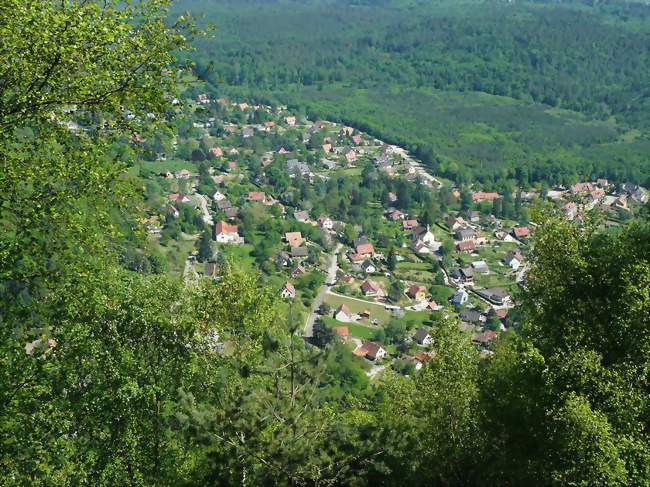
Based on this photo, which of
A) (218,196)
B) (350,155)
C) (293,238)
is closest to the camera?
(293,238)

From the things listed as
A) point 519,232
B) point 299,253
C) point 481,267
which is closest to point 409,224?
point 519,232

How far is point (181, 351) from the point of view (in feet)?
33.8

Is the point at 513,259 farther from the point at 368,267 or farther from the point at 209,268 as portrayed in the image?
the point at 209,268

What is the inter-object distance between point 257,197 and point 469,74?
8223 cm

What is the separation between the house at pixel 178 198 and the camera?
68875 mm

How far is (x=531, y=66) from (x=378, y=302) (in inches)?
4462

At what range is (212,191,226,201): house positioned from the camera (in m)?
73.2

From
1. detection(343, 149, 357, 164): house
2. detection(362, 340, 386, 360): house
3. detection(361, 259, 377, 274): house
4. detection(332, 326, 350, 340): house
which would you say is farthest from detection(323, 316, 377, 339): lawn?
detection(343, 149, 357, 164): house

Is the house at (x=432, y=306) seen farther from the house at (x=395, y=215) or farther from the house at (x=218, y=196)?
the house at (x=218, y=196)

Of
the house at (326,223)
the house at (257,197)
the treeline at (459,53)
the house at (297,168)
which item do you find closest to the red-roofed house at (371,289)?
the house at (326,223)

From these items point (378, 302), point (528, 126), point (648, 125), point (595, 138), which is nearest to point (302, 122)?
point (528, 126)

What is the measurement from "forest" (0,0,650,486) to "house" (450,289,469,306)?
126ft

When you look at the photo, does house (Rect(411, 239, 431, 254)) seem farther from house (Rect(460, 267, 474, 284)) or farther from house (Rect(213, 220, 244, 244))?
house (Rect(213, 220, 244, 244))

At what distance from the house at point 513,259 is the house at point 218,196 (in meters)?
31.2
